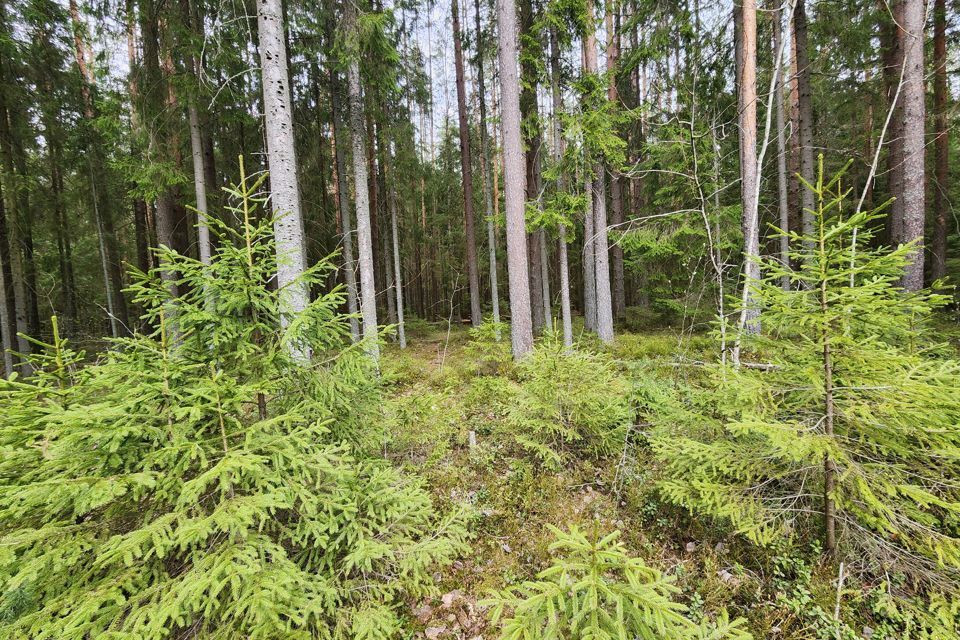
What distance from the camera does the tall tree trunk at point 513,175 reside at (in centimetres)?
712

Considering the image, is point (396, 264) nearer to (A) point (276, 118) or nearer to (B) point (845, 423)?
(A) point (276, 118)

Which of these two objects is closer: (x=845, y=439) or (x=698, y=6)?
(x=845, y=439)

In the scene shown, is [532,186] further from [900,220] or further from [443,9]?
[443,9]

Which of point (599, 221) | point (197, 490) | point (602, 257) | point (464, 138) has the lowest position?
point (197, 490)

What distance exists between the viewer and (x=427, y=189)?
72.3 ft

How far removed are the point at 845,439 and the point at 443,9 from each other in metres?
18.9

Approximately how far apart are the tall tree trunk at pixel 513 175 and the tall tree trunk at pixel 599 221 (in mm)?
2226

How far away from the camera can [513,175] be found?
765 cm

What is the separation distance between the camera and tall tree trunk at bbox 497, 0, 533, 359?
7125 millimetres

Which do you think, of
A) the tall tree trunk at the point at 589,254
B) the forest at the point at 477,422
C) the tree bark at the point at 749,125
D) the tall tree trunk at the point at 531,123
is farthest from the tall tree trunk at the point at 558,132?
the tree bark at the point at 749,125

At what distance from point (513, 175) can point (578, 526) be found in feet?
22.5

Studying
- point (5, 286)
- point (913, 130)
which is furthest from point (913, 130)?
point (5, 286)

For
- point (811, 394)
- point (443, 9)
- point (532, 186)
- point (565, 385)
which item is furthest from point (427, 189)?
point (811, 394)

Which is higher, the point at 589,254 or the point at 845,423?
the point at 589,254
